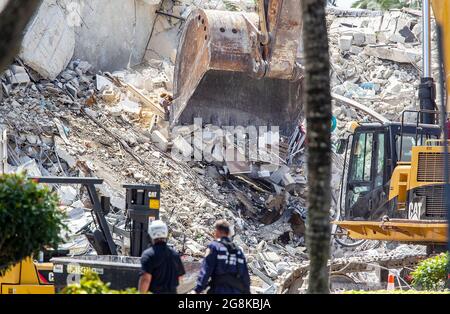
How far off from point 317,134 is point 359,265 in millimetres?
8117

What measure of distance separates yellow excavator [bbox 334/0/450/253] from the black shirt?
21.8ft

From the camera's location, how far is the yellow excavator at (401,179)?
55.8 ft

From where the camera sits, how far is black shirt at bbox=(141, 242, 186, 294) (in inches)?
425

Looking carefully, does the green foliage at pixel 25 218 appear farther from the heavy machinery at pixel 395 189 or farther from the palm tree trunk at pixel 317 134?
the heavy machinery at pixel 395 189

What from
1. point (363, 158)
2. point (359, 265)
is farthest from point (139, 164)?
point (359, 265)

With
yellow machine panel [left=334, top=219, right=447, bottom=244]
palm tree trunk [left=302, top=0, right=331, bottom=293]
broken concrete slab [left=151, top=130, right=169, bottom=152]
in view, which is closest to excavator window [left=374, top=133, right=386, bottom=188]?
yellow machine panel [left=334, top=219, right=447, bottom=244]

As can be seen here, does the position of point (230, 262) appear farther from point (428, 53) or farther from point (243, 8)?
point (243, 8)

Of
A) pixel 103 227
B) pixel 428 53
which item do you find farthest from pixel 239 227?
pixel 103 227

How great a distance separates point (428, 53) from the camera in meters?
20.2

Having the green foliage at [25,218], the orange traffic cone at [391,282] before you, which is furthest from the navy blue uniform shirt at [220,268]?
the orange traffic cone at [391,282]

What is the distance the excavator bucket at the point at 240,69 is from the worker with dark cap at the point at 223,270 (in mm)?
11136

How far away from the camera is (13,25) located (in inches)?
399

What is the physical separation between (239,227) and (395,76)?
9851mm

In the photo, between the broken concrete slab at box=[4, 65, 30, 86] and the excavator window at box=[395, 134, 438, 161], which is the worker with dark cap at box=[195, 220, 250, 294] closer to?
the excavator window at box=[395, 134, 438, 161]
